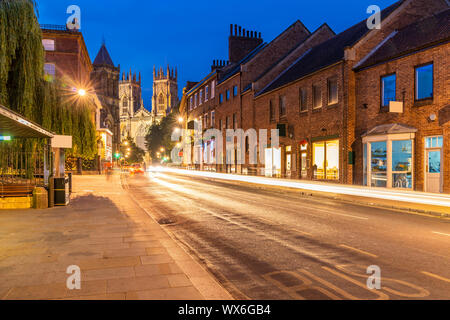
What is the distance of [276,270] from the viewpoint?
5.91 metres

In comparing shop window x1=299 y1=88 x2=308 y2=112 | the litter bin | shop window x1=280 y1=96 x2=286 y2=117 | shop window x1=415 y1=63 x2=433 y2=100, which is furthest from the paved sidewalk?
shop window x1=280 y1=96 x2=286 y2=117

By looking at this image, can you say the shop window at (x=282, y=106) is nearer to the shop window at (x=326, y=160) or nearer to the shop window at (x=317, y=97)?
the shop window at (x=317, y=97)

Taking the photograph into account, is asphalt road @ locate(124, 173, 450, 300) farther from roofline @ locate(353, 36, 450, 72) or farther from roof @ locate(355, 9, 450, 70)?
roof @ locate(355, 9, 450, 70)

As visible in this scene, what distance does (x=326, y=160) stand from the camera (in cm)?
2625

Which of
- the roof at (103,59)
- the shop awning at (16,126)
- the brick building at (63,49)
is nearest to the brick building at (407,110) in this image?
the shop awning at (16,126)

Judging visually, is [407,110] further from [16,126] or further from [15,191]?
[15,191]

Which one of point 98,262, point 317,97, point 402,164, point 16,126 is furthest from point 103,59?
point 98,262

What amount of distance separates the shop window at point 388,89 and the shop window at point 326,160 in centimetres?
445

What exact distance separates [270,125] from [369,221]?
24.6 metres

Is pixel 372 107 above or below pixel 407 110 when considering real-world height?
above

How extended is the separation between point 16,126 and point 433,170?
726 inches

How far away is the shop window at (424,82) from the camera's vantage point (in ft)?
60.7

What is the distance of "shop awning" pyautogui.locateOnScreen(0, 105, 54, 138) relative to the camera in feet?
29.1
